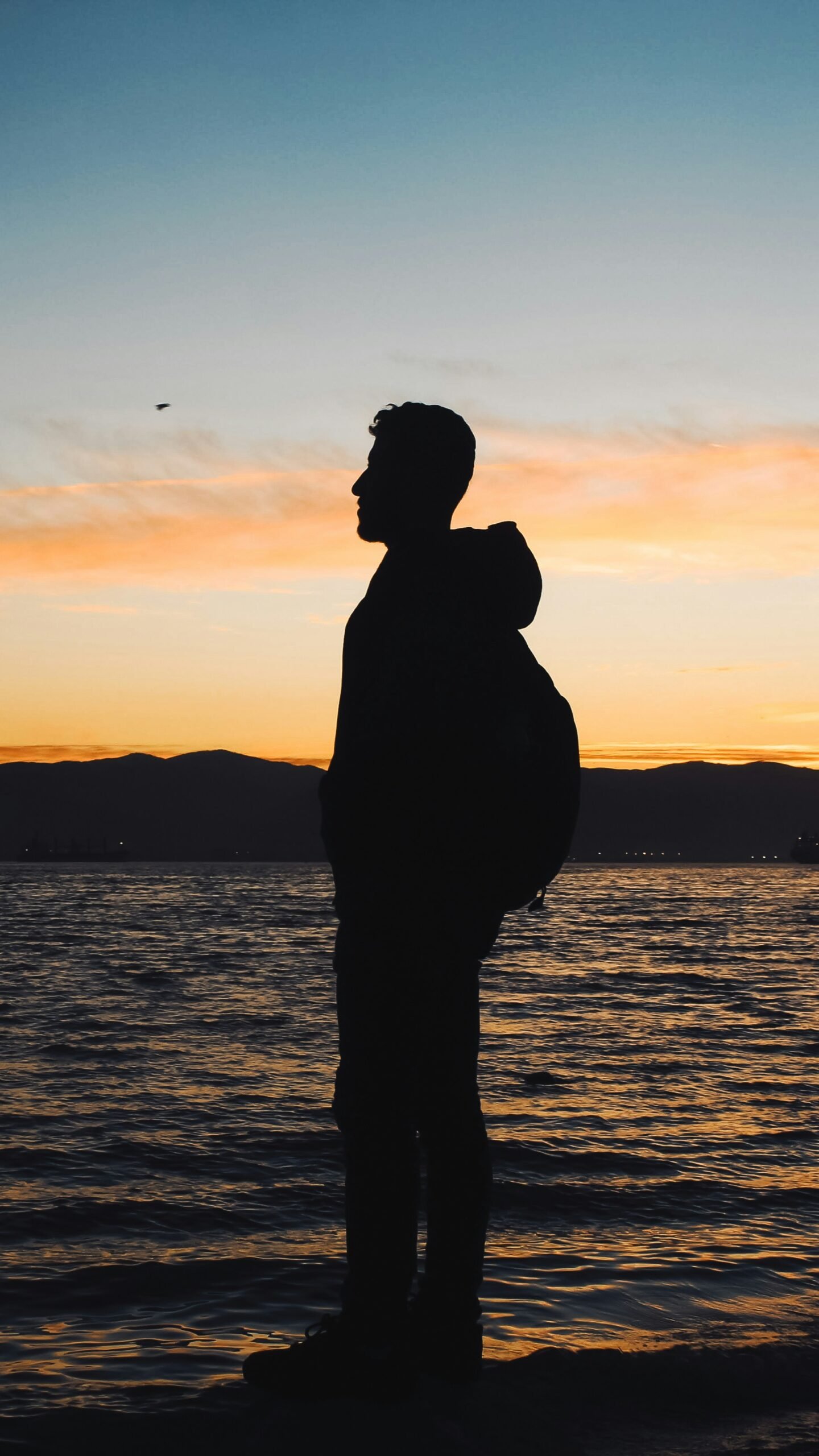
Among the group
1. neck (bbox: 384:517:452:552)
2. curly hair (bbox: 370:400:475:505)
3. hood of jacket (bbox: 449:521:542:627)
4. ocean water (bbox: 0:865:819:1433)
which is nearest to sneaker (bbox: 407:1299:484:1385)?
ocean water (bbox: 0:865:819:1433)

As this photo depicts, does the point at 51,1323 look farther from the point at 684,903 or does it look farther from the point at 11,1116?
the point at 684,903

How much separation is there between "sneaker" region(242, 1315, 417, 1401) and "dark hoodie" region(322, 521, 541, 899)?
1101 mm

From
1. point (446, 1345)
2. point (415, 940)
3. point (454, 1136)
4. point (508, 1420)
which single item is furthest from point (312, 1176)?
point (415, 940)

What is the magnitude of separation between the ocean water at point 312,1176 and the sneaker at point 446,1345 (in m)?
0.23

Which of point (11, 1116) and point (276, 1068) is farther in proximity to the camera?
point (276, 1068)

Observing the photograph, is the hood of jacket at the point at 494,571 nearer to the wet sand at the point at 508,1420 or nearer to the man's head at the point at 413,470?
the man's head at the point at 413,470

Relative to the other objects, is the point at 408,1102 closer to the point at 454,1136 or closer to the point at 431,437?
the point at 454,1136

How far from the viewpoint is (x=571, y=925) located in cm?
3834

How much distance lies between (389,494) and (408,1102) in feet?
5.27

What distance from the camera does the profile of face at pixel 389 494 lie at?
3.16m

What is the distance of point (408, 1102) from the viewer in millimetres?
2955

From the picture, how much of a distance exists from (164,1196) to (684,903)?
181 feet

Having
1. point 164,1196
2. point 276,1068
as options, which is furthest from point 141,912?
point 164,1196

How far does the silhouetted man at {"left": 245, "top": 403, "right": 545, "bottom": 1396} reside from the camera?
2867 mm
